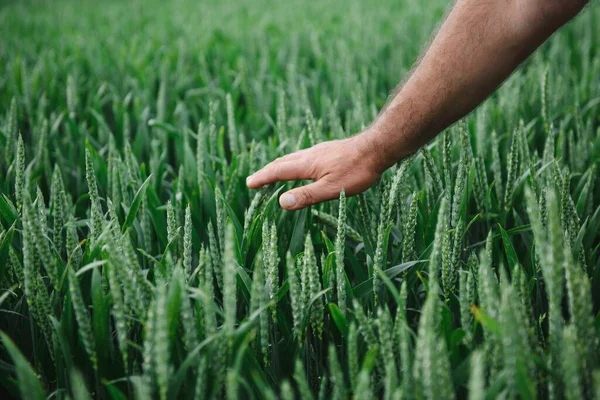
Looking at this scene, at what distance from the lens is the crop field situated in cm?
74

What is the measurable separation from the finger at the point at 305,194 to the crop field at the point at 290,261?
0.07 metres

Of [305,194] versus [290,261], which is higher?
[305,194]

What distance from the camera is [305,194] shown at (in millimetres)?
1220

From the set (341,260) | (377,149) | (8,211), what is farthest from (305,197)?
(8,211)

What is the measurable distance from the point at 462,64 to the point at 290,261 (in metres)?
0.55

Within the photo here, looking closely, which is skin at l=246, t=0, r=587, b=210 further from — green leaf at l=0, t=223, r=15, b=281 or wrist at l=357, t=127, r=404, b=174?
green leaf at l=0, t=223, r=15, b=281

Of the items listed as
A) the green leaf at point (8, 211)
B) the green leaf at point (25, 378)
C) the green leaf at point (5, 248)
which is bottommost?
the green leaf at point (25, 378)

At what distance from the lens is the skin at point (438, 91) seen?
103 cm

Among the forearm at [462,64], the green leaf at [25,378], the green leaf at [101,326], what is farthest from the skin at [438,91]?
the green leaf at [25,378]

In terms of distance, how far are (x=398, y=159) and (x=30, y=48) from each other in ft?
11.1

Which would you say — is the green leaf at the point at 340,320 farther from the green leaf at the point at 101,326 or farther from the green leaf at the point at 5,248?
the green leaf at the point at 5,248

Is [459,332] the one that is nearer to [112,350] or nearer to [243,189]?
[112,350]

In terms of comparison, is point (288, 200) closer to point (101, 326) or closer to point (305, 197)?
point (305, 197)

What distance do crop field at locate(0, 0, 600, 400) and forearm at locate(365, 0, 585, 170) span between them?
0.30 ft
